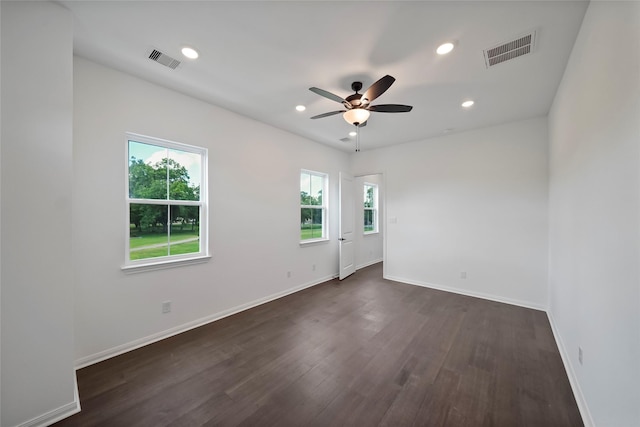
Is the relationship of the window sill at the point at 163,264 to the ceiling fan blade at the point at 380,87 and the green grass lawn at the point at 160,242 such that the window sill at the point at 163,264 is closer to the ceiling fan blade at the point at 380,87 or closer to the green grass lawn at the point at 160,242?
the green grass lawn at the point at 160,242

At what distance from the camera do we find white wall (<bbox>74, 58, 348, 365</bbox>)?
2217mm

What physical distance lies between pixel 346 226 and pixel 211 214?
9.84 ft

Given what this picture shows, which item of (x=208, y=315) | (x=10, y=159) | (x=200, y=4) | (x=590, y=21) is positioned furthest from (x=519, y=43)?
(x=208, y=315)

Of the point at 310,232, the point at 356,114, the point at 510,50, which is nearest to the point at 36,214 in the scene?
the point at 356,114

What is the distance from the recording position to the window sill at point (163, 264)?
2453mm

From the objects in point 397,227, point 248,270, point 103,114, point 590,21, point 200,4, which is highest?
point 200,4

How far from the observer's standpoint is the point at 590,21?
1.60 metres

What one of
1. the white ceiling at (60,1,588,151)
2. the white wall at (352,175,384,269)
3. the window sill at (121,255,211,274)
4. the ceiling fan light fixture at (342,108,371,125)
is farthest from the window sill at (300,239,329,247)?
the ceiling fan light fixture at (342,108,371,125)

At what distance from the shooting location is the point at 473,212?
4.09 meters

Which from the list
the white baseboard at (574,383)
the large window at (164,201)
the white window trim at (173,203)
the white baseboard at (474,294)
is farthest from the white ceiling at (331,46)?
the white baseboard at (474,294)

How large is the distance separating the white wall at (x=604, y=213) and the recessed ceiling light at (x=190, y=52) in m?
2.76

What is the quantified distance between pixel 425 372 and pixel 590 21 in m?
2.90

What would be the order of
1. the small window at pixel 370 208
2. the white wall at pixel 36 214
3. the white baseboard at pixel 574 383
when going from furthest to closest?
the small window at pixel 370 208 < the white baseboard at pixel 574 383 < the white wall at pixel 36 214

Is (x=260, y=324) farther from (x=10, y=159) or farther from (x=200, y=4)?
(x=200, y=4)
